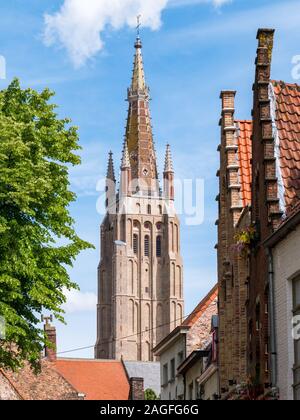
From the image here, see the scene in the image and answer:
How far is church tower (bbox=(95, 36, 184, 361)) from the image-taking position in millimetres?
190500

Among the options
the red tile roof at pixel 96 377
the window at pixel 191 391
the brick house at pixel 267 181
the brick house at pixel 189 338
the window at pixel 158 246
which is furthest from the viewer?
the window at pixel 158 246

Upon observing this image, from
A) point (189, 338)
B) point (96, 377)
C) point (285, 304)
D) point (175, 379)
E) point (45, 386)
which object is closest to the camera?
point (285, 304)

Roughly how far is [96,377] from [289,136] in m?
81.4

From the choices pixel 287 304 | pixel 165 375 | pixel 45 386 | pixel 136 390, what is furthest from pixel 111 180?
pixel 287 304

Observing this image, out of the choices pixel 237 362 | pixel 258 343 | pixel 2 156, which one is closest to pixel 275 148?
pixel 258 343

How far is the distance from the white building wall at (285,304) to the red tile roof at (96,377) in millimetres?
74689

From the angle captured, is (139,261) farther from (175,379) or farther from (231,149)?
(231,149)

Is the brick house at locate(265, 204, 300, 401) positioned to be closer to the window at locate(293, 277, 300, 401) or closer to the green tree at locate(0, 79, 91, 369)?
the window at locate(293, 277, 300, 401)

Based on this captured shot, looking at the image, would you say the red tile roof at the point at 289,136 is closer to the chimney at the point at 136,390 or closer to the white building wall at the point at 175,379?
the white building wall at the point at 175,379

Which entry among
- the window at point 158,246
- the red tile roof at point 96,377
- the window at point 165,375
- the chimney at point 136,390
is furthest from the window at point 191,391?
the window at point 158,246

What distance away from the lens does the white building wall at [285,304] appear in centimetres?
2356

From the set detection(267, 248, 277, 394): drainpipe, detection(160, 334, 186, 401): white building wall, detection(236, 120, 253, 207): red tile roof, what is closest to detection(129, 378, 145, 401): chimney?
detection(160, 334, 186, 401): white building wall

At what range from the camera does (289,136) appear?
27.6 metres

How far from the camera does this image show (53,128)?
120 ft
